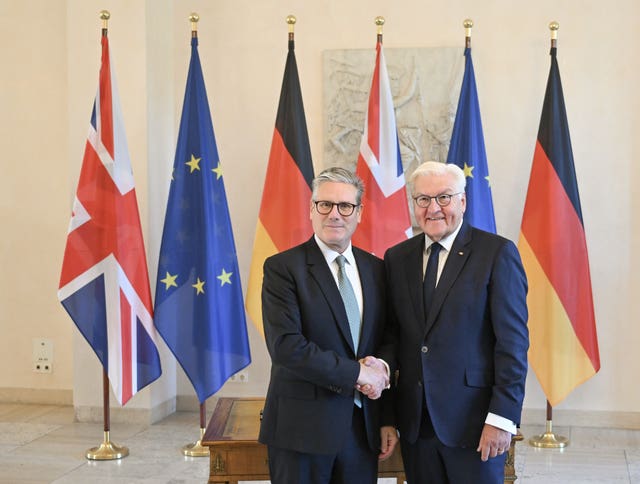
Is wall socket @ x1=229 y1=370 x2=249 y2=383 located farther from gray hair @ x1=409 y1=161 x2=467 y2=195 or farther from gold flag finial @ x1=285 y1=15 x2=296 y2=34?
gray hair @ x1=409 y1=161 x2=467 y2=195

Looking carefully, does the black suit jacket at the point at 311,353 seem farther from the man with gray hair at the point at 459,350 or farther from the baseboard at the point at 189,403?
the baseboard at the point at 189,403

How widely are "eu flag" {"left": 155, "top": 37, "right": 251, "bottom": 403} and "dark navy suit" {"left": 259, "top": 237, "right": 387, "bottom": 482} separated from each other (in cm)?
218

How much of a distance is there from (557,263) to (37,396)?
11.7 ft

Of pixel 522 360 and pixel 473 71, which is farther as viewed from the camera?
pixel 473 71

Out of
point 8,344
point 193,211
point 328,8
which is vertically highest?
point 328,8

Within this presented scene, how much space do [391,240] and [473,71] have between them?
111 centimetres

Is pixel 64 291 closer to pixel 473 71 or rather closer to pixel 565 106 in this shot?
pixel 473 71

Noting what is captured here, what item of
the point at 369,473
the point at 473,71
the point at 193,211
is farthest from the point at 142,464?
the point at 473,71

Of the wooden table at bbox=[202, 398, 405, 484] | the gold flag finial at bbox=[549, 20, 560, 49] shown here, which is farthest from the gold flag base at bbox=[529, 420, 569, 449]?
the gold flag finial at bbox=[549, 20, 560, 49]

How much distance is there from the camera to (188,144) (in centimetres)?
444

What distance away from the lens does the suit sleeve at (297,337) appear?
83.4 inches

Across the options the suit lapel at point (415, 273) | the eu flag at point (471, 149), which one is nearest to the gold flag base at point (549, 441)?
the eu flag at point (471, 149)

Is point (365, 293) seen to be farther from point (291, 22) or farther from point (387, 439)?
point (291, 22)

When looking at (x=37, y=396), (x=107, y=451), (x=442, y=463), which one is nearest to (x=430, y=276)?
(x=442, y=463)
